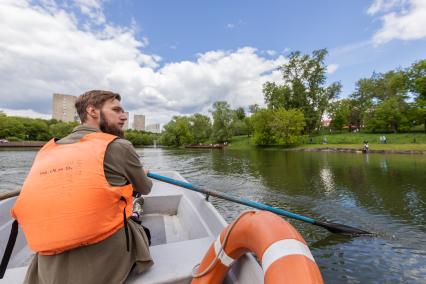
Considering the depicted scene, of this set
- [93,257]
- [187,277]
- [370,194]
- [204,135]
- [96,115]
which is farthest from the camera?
[204,135]

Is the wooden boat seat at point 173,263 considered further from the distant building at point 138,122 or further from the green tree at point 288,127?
the distant building at point 138,122

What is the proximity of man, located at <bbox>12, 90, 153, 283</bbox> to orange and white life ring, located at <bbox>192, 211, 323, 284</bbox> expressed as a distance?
508mm

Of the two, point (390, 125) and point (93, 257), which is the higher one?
point (390, 125)

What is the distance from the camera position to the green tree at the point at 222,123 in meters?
49.7

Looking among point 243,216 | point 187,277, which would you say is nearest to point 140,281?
point 187,277

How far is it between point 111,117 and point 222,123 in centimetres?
4882

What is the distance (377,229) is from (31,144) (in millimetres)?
64482

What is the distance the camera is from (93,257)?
1215 millimetres

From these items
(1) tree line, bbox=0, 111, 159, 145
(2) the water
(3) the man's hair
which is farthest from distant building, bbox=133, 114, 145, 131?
(3) the man's hair

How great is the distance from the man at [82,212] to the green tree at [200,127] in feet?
179

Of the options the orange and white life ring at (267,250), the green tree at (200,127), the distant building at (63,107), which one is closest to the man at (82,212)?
the orange and white life ring at (267,250)

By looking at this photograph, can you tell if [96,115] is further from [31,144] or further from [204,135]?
[31,144]

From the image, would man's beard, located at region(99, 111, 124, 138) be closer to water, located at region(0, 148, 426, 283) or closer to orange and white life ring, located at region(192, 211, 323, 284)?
orange and white life ring, located at region(192, 211, 323, 284)

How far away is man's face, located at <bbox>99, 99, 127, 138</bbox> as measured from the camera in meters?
1.64
